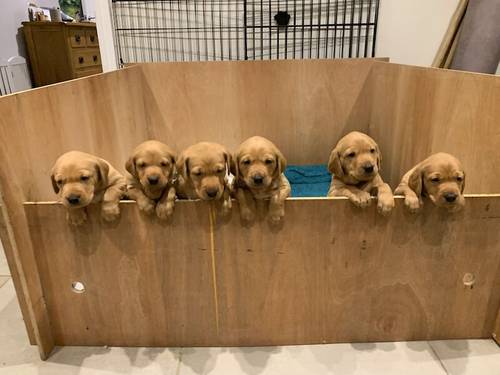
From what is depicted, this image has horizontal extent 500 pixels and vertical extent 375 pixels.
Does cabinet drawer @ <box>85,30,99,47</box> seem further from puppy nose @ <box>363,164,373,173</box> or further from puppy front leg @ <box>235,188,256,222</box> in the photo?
puppy nose @ <box>363,164,373,173</box>

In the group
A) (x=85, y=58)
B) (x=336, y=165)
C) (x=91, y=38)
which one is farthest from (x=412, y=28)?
(x=91, y=38)

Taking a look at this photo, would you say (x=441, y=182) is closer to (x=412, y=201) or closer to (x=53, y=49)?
(x=412, y=201)

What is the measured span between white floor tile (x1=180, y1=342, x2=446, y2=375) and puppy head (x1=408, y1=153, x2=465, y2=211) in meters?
0.58

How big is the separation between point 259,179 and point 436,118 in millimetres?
1228

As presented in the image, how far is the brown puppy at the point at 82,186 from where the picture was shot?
1.31m

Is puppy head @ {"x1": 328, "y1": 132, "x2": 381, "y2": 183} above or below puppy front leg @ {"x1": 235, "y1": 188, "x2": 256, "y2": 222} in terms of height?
above

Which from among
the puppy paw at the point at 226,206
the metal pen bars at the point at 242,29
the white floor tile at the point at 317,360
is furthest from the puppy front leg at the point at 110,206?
the metal pen bars at the point at 242,29

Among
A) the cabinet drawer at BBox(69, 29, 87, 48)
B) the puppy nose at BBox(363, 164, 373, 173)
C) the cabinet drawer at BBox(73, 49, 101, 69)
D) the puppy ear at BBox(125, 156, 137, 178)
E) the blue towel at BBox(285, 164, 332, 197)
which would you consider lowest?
the blue towel at BBox(285, 164, 332, 197)

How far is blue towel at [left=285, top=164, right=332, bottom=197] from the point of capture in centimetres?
256

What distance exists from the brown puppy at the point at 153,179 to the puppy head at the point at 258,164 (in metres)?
0.24

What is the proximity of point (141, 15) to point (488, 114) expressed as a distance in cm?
272

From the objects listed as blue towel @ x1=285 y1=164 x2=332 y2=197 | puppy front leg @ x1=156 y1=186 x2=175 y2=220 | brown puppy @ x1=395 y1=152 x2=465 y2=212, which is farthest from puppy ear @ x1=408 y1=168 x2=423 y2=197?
blue towel @ x1=285 y1=164 x2=332 y2=197

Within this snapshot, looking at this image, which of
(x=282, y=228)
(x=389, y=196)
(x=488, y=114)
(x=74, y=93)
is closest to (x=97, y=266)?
(x=282, y=228)

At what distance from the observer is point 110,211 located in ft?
4.51
